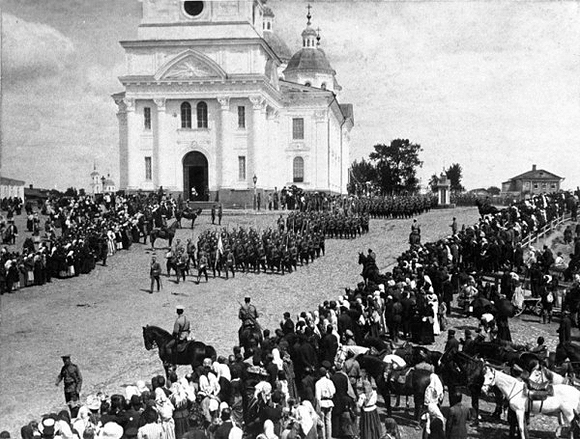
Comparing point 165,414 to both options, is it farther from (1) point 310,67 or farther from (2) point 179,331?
(1) point 310,67

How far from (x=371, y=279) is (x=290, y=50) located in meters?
64.7

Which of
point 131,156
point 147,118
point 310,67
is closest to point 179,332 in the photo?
point 131,156

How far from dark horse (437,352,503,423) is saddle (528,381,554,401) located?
99 cm

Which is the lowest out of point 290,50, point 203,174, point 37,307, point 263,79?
point 37,307

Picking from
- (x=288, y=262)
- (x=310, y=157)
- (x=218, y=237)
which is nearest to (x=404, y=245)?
(x=288, y=262)

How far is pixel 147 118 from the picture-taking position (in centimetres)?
4894

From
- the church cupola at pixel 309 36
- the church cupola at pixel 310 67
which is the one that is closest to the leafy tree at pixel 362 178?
the church cupola at pixel 310 67

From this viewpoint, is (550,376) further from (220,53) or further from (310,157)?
(310,157)

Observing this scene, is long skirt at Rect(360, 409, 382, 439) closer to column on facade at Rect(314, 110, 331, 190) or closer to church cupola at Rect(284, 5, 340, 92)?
column on facade at Rect(314, 110, 331, 190)

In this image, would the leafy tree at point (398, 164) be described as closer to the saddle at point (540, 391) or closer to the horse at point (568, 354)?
the horse at point (568, 354)

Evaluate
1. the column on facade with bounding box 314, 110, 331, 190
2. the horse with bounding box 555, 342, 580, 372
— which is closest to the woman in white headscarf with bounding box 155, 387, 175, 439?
the horse with bounding box 555, 342, 580, 372

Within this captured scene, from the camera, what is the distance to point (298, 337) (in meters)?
13.3

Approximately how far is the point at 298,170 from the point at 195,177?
10.1m

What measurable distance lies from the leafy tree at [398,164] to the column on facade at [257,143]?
2277 cm
